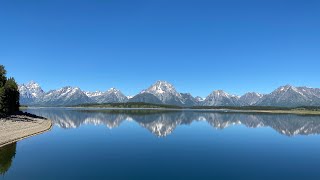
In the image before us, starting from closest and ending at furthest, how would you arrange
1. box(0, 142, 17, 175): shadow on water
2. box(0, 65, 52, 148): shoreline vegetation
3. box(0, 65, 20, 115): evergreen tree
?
box(0, 142, 17, 175): shadow on water < box(0, 65, 52, 148): shoreline vegetation < box(0, 65, 20, 115): evergreen tree

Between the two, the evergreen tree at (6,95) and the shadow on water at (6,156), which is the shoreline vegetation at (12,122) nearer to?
the evergreen tree at (6,95)

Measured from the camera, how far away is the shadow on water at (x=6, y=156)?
147 feet

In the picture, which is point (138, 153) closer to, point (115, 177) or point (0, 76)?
point (115, 177)

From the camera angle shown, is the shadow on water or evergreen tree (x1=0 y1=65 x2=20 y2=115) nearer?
the shadow on water

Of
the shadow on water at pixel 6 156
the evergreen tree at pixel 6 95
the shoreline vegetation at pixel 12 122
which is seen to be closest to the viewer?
the shadow on water at pixel 6 156

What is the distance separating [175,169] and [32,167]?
64.9ft

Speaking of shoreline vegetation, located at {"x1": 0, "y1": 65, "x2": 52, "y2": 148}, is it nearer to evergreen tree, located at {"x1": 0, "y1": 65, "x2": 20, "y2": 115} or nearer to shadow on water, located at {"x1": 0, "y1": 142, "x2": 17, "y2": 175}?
evergreen tree, located at {"x1": 0, "y1": 65, "x2": 20, "y2": 115}

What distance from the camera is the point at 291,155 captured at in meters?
65.1

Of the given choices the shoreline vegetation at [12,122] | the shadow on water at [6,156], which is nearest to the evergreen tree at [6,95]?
the shoreline vegetation at [12,122]

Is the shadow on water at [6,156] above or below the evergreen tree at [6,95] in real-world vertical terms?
below

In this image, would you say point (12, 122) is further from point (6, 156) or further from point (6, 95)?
point (6, 156)

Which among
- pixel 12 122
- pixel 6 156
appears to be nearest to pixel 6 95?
pixel 12 122

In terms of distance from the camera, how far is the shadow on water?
147ft

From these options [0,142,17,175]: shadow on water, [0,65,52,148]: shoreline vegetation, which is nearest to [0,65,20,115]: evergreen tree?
[0,65,52,148]: shoreline vegetation
